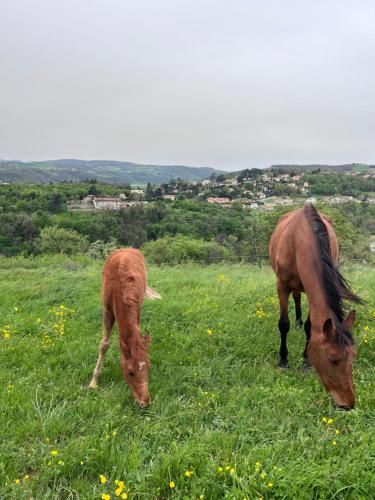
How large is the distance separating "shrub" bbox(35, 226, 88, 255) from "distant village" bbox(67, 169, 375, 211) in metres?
21.1

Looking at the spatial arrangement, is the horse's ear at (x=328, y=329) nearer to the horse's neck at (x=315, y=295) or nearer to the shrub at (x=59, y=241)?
the horse's neck at (x=315, y=295)

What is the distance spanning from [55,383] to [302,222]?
393 cm

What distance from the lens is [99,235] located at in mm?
46125

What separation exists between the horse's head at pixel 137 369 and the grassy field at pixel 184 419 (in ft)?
0.52

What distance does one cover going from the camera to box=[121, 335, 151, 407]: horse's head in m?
3.90

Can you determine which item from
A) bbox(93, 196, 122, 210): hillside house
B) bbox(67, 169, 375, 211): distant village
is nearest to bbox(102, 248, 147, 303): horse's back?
bbox(67, 169, 375, 211): distant village

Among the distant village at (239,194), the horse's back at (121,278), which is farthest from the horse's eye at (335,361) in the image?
the distant village at (239,194)

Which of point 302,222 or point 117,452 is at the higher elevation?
point 302,222

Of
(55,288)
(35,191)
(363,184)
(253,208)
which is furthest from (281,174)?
(55,288)

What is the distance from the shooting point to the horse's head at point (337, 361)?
11.7 ft

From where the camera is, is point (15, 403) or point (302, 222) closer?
point (15, 403)

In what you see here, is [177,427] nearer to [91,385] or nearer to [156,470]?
[156,470]

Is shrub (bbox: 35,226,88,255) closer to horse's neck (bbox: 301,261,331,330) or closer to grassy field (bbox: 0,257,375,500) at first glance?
grassy field (bbox: 0,257,375,500)

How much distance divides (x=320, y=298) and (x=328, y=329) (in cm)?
54
